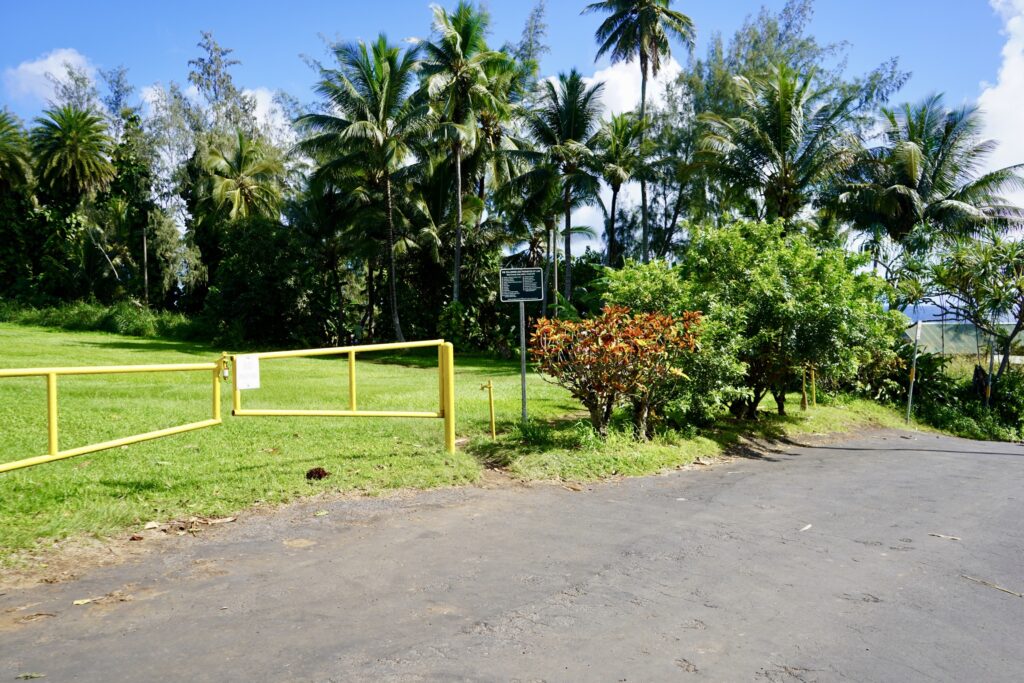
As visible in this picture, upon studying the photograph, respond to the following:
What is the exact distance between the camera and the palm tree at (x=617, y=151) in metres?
27.9

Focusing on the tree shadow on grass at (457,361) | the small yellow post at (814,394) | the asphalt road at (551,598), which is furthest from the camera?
the tree shadow on grass at (457,361)

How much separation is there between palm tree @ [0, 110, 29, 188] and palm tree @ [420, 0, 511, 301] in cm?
2534

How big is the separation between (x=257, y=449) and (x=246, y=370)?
1.91 metres

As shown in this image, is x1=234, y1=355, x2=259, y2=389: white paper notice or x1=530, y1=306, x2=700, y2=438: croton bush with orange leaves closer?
x1=234, y1=355, x2=259, y2=389: white paper notice

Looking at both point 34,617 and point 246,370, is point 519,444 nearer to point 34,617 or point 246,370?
point 246,370

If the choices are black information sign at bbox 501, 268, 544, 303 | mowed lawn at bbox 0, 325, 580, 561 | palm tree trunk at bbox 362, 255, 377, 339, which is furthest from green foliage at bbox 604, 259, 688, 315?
palm tree trunk at bbox 362, 255, 377, 339

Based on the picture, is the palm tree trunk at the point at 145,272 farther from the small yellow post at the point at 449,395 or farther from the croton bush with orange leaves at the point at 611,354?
the small yellow post at the point at 449,395

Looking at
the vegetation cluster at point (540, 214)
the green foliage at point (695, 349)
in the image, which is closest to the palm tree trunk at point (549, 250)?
the vegetation cluster at point (540, 214)

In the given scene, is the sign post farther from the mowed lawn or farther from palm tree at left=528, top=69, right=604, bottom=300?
palm tree at left=528, top=69, right=604, bottom=300

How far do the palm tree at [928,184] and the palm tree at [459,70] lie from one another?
12982mm

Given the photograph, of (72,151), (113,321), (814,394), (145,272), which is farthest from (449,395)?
(72,151)

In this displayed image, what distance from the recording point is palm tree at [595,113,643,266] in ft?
91.4

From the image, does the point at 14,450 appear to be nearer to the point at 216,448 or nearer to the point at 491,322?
the point at 216,448

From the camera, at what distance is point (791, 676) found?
11.2ft
